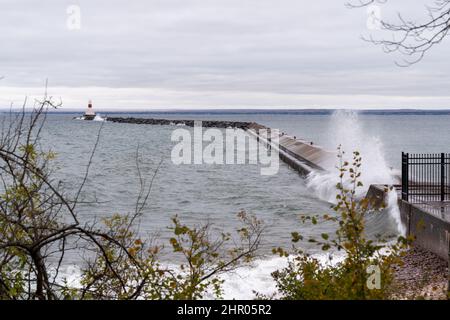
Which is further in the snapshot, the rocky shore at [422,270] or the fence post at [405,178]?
the fence post at [405,178]

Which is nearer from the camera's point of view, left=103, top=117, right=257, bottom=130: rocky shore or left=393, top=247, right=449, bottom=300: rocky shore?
left=393, top=247, right=449, bottom=300: rocky shore

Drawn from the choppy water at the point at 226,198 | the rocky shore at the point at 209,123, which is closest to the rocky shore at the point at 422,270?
the choppy water at the point at 226,198

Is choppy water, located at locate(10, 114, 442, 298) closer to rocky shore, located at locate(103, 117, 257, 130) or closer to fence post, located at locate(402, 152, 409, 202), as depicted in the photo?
fence post, located at locate(402, 152, 409, 202)

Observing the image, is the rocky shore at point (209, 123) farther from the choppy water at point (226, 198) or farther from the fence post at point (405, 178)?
the fence post at point (405, 178)

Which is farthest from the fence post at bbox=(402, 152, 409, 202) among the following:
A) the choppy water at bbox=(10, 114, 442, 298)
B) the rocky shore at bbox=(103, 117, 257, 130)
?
the rocky shore at bbox=(103, 117, 257, 130)

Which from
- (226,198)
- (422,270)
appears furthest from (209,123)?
(422,270)

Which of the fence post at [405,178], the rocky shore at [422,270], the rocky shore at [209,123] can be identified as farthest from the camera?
the rocky shore at [209,123]

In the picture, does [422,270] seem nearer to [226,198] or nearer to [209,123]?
[226,198]

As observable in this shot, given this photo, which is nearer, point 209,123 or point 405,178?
point 405,178

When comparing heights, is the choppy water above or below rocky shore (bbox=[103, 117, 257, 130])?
below

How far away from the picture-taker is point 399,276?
44.4 feet

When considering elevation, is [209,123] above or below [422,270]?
above
